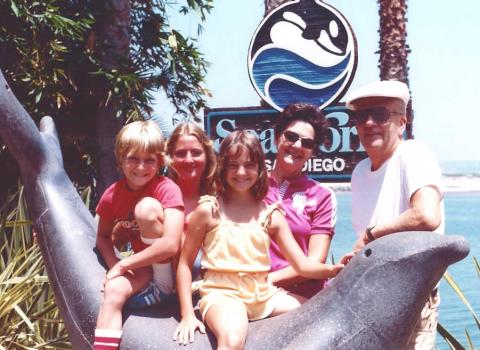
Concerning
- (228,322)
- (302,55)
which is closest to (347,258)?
(228,322)

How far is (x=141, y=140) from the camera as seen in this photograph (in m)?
3.12

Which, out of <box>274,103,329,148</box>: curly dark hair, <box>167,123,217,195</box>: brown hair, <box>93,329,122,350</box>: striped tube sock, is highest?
<box>274,103,329,148</box>: curly dark hair

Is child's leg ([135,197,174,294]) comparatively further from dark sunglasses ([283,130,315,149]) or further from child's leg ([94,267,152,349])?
dark sunglasses ([283,130,315,149])

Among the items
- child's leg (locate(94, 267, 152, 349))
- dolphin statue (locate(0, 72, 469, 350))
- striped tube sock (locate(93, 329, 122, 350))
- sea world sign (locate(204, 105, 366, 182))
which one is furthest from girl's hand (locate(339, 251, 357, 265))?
sea world sign (locate(204, 105, 366, 182))

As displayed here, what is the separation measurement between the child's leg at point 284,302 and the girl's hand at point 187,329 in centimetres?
33

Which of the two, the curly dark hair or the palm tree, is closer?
the curly dark hair

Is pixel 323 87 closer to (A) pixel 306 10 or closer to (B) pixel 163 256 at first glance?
(A) pixel 306 10

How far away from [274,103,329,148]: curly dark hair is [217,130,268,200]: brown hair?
38cm

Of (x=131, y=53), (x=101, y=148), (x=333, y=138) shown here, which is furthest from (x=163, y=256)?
(x=131, y=53)

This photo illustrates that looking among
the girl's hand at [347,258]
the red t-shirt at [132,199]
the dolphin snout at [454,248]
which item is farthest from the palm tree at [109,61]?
the dolphin snout at [454,248]

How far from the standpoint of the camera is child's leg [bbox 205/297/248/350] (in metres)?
2.72

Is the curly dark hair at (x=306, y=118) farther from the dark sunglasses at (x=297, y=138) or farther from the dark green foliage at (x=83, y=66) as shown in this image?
the dark green foliage at (x=83, y=66)

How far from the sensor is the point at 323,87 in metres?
6.48

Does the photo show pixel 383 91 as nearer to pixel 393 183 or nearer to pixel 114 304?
pixel 393 183
